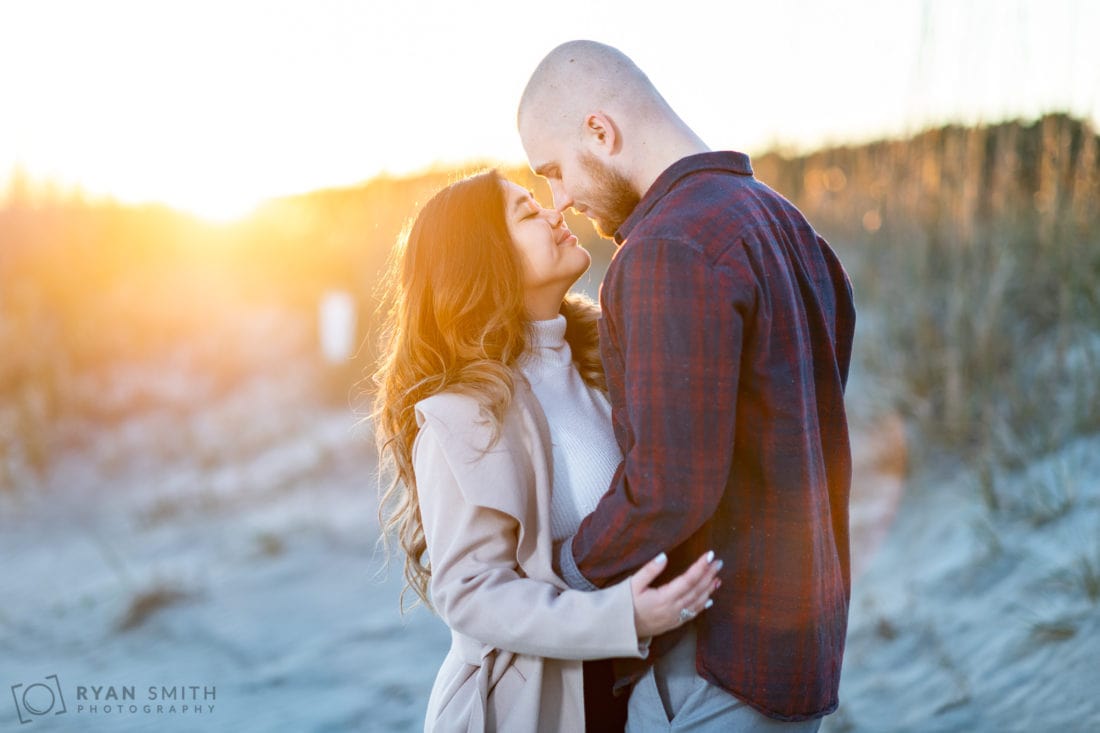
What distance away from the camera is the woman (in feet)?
5.77

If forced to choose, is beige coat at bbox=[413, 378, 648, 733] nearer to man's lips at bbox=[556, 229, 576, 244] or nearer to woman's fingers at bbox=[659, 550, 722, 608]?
woman's fingers at bbox=[659, 550, 722, 608]

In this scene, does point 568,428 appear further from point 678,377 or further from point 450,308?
point 678,377

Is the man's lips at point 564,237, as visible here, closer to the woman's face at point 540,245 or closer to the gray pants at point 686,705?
the woman's face at point 540,245

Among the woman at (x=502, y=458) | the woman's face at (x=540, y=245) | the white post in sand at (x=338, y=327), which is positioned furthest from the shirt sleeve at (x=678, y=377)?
the white post in sand at (x=338, y=327)

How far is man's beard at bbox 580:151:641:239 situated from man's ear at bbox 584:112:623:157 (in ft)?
0.07

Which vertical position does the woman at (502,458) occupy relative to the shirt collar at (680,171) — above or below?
below

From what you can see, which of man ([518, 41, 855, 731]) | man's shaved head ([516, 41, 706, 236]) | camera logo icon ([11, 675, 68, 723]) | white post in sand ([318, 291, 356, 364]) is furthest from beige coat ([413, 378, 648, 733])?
white post in sand ([318, 291, 356, 364])

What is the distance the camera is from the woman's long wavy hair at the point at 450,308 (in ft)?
6.91

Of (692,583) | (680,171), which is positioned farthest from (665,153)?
(692,583)

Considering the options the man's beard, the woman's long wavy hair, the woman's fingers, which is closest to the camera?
the woman's fingers

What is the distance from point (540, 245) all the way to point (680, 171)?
52 centimetres

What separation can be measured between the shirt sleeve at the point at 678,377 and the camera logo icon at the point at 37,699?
3829mm

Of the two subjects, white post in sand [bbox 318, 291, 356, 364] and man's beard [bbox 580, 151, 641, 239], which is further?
white post in sand [bbox 318, 291, 356, 364]

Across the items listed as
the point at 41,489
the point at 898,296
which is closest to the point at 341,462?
the point at 41,489
